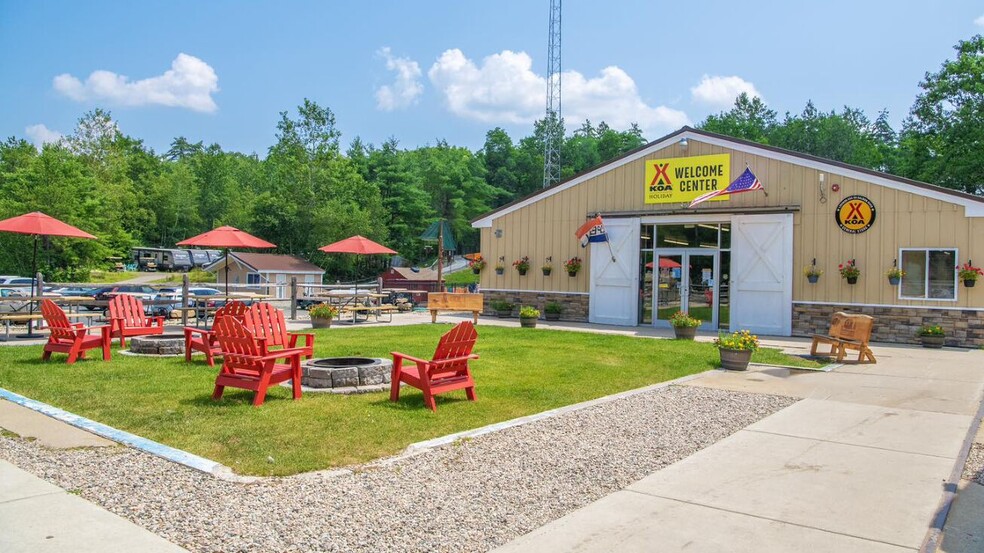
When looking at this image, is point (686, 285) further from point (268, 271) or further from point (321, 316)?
point (268, 271)

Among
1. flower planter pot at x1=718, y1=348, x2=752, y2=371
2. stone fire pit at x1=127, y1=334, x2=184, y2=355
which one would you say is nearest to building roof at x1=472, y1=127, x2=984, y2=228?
flower planter pot at x1=718, y1=348, x2=752, y2=371

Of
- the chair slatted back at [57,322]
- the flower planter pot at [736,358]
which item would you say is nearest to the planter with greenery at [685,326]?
the flower planter pot at [736,358]

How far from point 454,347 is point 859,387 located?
580 centimetres

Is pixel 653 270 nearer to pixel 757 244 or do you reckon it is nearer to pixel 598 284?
pixel 598 284

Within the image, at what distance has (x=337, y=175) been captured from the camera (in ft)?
162

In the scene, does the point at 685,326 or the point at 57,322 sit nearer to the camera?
the point at 57,322

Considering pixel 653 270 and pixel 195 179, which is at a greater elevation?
pixel 195 179

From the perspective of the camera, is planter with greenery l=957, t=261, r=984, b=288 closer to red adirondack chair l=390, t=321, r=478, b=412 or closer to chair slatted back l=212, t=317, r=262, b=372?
red adirondack chair l=390, t=321, r=478, b=412

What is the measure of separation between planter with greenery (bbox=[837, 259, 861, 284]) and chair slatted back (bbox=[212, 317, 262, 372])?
13821 millimetres

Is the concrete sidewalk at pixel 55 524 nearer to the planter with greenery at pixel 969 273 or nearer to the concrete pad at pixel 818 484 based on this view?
the concrete pad at pixel 818 484

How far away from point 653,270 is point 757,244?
2.90 meters

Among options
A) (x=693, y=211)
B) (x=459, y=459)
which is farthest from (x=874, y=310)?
(x=459, y=459)

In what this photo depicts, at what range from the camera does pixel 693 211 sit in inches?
718

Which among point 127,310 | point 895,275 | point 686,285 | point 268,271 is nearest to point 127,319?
point 127,310
